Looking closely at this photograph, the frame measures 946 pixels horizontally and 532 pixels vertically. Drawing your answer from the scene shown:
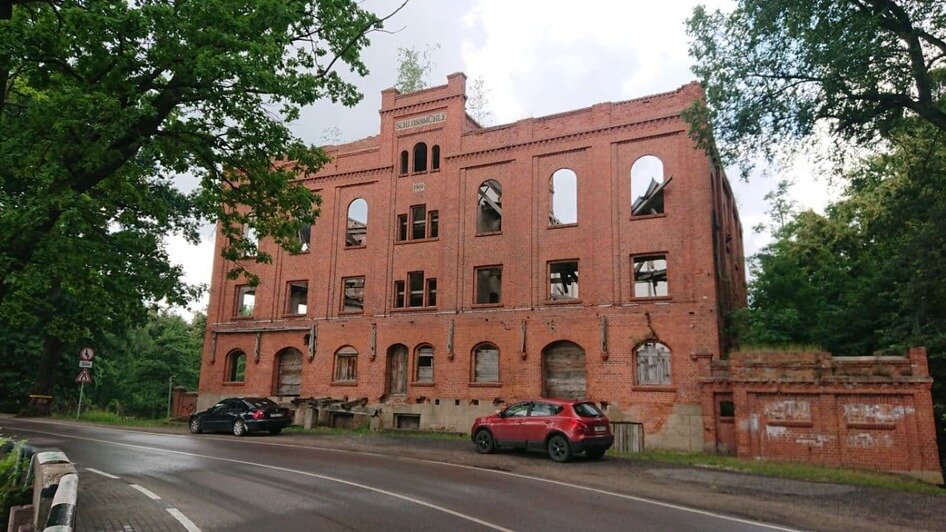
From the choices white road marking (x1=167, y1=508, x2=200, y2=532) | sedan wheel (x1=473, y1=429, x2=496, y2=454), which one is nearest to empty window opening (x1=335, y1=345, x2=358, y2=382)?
sedan wheel (x1=473, y1=429, x2=496, y2=454)

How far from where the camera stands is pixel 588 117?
952 inches

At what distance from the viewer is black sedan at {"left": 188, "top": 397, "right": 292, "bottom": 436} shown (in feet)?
70.4

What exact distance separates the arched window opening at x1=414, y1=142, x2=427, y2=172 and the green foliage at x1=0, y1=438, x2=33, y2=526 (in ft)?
70.3

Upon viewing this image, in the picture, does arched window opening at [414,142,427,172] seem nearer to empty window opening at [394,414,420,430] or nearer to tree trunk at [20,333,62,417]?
empty window opening at [394,414,420,430]

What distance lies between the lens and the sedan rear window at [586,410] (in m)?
16.0

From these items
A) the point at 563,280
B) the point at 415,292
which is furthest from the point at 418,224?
the point at 563,280

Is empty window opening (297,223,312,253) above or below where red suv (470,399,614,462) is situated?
above

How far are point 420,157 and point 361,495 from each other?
66.9 ft

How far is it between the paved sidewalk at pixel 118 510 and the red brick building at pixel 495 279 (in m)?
15.0

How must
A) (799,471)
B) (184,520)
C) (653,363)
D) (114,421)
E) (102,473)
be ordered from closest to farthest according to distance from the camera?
(184,520)
(102,473)
(799,471)
(653,363)
(114,421)

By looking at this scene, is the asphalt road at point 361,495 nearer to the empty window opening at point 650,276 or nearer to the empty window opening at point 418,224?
the empty window opening at point 650,276

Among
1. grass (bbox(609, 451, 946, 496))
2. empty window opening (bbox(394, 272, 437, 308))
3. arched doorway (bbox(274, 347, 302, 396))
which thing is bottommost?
grass (bbox(609, 451, 946, 496))

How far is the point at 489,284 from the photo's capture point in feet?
85.0

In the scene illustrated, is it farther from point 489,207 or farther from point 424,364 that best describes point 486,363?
point 489,207
